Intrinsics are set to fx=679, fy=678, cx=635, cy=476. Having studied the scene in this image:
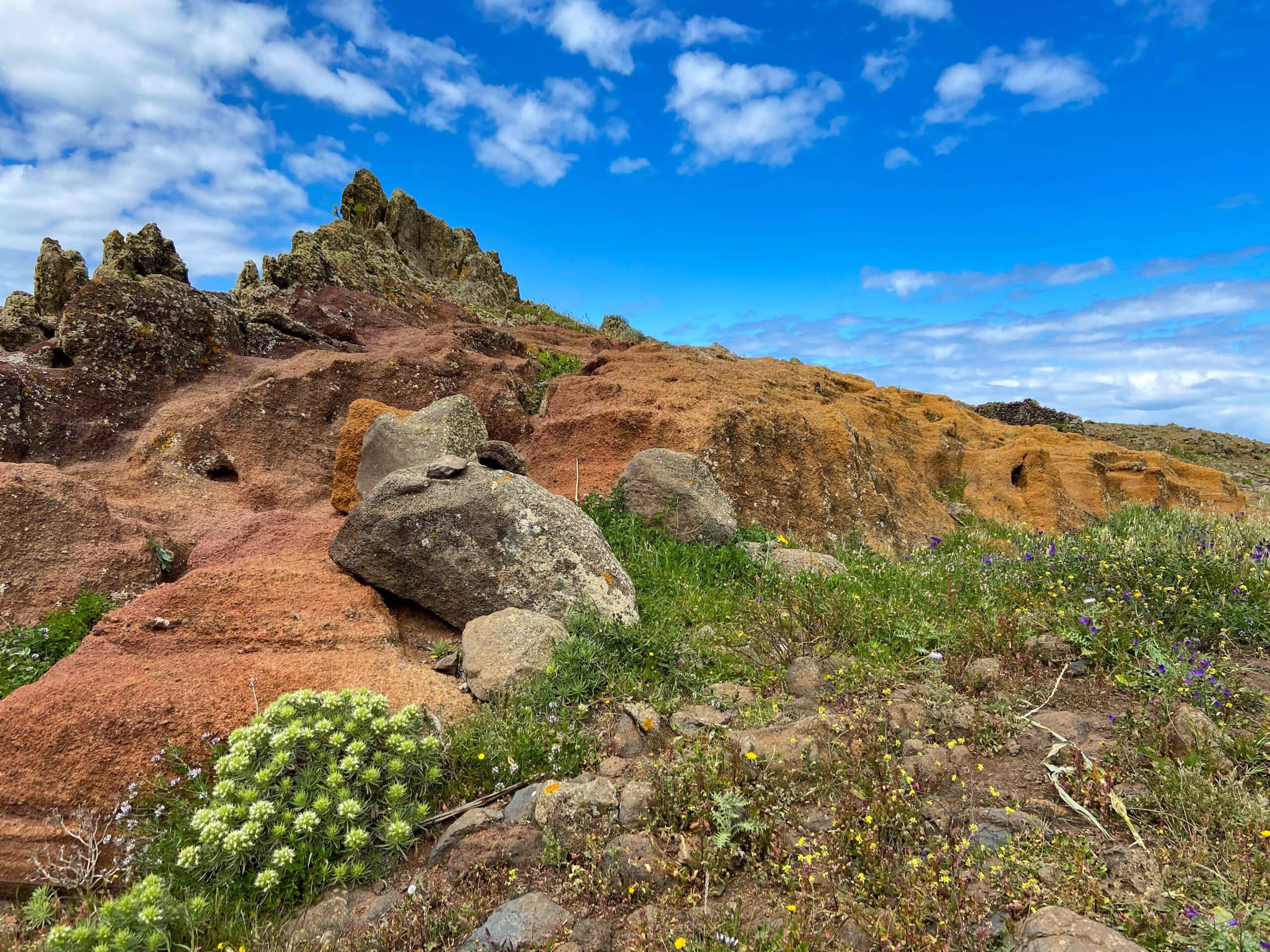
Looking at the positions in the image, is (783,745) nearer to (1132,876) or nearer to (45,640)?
(1132,876)

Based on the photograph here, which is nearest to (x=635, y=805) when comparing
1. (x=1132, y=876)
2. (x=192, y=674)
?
(x=1132, y=876)

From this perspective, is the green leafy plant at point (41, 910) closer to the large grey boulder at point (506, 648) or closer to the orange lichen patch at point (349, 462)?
the large grey boulder at point (506, 648)

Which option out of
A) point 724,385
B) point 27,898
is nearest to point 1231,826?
point 27,898

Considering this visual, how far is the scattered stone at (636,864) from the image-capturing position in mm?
3166

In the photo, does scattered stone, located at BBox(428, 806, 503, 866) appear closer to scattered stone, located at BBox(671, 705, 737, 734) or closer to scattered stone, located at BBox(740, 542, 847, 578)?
scattered stone, located at BBox(671, 705, 737, 734)

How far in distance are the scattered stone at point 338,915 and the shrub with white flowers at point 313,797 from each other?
0.08 meters

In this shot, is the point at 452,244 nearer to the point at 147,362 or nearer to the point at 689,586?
the point at 147,362

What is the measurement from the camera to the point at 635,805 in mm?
3578

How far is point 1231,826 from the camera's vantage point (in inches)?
119

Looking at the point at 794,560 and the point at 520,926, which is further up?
the point at 794,560

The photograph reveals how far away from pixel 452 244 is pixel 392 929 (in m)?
38.2

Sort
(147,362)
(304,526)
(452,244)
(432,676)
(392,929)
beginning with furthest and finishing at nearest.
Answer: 1. (452,244)
2. (147,362)
3. (304,526)
4. (432,676)
5. (392,929)

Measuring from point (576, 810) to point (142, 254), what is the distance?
14.6m

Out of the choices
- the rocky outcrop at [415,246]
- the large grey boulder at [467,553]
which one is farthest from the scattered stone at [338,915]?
the rocky outcrop at [415,246]
